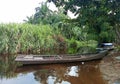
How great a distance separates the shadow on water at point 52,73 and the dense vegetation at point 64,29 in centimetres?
234

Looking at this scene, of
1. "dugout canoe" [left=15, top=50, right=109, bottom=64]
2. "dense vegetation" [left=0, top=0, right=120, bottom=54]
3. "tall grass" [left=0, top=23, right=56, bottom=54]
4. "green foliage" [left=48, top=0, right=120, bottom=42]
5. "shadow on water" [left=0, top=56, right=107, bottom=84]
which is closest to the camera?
"green foliage" [left=48, top=0, right=120, bottom=42]

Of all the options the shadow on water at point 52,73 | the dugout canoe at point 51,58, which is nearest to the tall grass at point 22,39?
the shadow on water at point 52,73

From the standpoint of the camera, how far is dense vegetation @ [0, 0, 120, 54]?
9.87 metres

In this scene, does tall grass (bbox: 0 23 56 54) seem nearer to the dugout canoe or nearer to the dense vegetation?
the dense vegetation

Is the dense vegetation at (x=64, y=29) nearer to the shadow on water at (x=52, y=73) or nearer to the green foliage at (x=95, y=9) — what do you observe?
the green foliage at (x=95, y=9)

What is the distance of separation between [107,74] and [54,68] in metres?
3.26

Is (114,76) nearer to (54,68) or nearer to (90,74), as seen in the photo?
(90,74)

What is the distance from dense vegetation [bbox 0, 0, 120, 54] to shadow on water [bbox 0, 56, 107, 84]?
234 centimetres

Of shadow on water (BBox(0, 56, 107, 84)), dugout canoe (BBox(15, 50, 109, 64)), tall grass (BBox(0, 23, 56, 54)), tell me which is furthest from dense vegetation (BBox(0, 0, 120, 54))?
shadow on water (BBox(0, 56, 107, 84))

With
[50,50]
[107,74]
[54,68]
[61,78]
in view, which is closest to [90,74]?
[107,74]

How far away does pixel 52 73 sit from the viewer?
1170 cm

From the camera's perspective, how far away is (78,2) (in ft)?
31.8

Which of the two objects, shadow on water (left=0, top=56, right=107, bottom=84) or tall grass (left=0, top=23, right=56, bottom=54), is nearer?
shadow on water (left=0, top=56, right=107, bottom=84)

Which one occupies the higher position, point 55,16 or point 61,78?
point 55,16
